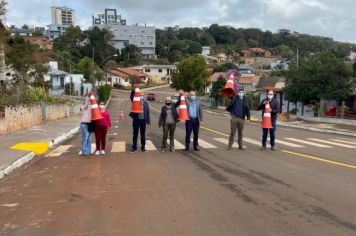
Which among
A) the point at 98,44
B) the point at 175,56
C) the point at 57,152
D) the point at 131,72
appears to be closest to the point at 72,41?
the point at 98,44

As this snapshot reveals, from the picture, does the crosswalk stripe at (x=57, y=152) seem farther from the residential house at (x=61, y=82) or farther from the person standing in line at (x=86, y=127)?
the residential house at (x=61, y=82)

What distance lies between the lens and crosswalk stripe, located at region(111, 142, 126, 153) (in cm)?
1594

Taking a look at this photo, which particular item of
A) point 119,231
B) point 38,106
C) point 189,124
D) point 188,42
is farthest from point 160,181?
point 188,42

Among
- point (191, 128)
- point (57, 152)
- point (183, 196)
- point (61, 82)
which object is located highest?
point (61, 82)

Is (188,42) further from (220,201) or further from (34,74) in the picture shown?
(220,201)

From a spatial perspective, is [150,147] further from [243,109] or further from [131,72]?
[131,72]

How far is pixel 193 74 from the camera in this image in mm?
91688

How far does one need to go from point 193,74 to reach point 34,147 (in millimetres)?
75493

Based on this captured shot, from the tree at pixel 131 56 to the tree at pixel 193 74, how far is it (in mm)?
68228

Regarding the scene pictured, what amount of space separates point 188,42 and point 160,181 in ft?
592

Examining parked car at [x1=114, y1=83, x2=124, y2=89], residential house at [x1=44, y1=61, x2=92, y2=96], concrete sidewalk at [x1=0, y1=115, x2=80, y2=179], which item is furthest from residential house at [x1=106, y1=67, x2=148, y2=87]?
concrete sidewalk at [x1=0, y1=115, x2=80, y2=179]

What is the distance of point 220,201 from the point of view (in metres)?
7.93

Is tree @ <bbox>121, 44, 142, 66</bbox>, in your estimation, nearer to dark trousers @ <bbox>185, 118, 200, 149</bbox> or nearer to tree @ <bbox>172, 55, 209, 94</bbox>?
tree @ <bbox>172, 55, 209, 94</bbox>

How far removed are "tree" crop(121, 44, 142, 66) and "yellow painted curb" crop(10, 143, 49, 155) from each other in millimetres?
142184
